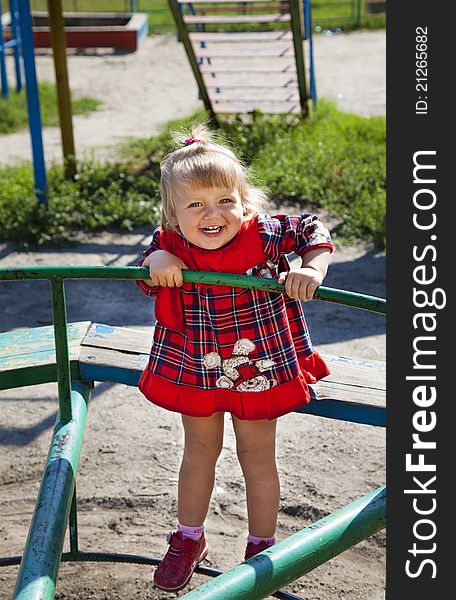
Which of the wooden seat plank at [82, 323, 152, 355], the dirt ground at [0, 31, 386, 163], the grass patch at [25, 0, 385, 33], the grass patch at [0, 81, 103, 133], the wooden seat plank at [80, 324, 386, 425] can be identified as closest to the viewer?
the wooden seat plank at [80, 324, 386, 425]

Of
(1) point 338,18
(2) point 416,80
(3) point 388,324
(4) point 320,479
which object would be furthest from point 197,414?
(1) point 338,18

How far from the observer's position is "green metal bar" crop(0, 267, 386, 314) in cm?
212

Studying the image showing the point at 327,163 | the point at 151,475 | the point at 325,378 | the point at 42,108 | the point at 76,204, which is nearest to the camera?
the point at 325,378

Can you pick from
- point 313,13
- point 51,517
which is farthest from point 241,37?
point 313,13

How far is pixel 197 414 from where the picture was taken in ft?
7.56

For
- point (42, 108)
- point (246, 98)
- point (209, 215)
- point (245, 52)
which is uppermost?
point (209, 215)

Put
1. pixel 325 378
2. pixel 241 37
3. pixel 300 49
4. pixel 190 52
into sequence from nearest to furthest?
pixel 325 378
pixel 300 49
pixel 190 52
pixel 241 37

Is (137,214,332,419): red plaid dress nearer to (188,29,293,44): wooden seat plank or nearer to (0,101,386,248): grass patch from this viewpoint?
(0,101,386,248): grass patch

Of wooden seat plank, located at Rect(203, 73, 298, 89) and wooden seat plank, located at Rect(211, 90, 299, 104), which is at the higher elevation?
wooden seat plank, located at Rect(203, 73, 298, 89)

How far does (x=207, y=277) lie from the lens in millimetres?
2146

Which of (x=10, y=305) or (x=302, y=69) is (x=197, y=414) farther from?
(x=302, y=69)

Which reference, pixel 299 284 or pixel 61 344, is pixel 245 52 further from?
pixel 299 284

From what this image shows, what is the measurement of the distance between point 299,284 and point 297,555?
56cm

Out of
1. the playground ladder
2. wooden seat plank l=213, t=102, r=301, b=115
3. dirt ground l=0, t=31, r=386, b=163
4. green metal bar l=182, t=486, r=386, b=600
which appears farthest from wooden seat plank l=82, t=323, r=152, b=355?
wooden seat plank l=213, t=102, r=301, b=115
